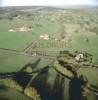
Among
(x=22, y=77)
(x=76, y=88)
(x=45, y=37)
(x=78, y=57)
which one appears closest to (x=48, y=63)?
(x=78, y=57)

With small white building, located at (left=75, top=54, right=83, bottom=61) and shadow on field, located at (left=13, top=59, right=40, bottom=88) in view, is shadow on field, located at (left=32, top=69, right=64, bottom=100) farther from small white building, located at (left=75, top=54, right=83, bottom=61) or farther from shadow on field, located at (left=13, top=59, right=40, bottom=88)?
small white building, located at (left=75, top=54, right=83, bottom=61)

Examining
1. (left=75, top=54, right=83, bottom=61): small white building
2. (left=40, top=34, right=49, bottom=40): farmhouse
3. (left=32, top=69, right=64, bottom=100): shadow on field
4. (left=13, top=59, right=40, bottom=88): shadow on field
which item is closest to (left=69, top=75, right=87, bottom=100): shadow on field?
(left=32, top=69, right=64, bottom=100): shadow on field

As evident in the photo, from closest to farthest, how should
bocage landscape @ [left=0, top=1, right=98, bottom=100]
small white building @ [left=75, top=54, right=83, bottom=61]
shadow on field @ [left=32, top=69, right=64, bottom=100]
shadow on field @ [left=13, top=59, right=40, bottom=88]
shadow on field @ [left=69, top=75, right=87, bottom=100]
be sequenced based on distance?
shadow on field @ [left=32, top=69, right=64, bottom=100] < shadow on field @ [left=69, top=75, right=87, bottom=100] < bocage landscape @ [left=0, top=1, right=98, bottom=100] < shadow on field @ [left=13, top=59, right=40, bottom=88] < small white building @ [left=75, top=54, right=83, bottom=61]

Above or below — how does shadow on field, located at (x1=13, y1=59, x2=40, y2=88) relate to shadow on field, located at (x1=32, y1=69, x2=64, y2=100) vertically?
above

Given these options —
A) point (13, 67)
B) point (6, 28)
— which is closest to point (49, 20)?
point (6, 28)

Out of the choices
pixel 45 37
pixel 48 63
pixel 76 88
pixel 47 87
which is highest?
pixel 45 37

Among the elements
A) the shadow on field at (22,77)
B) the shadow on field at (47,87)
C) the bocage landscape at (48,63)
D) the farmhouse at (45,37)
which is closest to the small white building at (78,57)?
the bocage landscape at (48,63)

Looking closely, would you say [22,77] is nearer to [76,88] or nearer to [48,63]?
[48,63]

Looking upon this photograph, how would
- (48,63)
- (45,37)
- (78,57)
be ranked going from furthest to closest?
(45,37) → (78,57) → (48,63)
